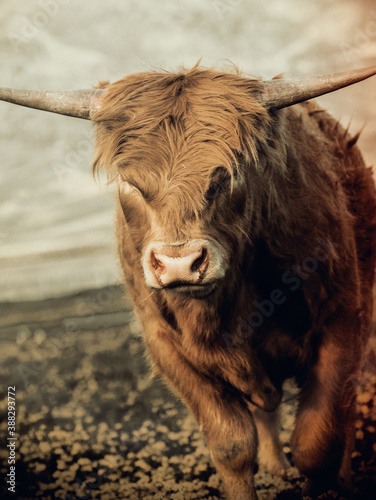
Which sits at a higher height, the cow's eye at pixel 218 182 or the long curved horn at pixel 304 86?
the long curved horn at pixel 304 86

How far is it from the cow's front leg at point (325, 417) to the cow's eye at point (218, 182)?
1015 mm

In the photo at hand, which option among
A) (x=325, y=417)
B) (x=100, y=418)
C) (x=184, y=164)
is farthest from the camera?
(x=100, y=418)

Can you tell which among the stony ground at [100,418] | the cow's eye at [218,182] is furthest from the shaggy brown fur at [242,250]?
the stony ground at [100,418]

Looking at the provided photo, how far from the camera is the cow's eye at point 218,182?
1.87m

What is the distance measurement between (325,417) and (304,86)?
152cm

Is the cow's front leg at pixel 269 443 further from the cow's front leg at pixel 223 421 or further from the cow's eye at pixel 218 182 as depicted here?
the cow's eye at pixel 218 182

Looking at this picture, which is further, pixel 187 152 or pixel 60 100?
pixel 60 100

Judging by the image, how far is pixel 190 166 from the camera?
1.86m

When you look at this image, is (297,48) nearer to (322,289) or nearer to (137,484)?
(322,289)

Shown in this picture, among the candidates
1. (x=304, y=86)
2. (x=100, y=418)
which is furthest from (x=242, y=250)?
(x=100, y=418)

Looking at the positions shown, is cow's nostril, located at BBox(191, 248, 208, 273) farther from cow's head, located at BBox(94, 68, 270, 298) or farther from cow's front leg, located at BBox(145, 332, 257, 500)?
cow's front leg, located at BBox(145, 332, 257, 500)

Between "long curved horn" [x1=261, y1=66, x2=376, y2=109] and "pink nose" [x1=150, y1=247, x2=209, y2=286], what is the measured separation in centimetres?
74

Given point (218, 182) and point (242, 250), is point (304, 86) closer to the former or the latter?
point (218, 182)

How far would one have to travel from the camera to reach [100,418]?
3867 mm
